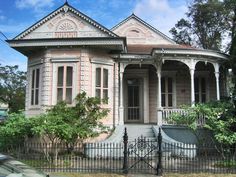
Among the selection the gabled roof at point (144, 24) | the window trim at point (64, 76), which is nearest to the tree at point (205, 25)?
the gabled roof at point (144, 24)

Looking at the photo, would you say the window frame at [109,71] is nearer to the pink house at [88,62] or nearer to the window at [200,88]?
the pink house at [88,62]

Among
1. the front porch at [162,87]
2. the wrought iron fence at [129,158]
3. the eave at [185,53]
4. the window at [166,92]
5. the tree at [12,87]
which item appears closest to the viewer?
the wrought iron fence at [129,158]

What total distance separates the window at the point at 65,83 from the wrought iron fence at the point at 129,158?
2784mm

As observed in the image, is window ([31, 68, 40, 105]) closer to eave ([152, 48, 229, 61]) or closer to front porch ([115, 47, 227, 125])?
front porch ([115, 47, 227, 125])

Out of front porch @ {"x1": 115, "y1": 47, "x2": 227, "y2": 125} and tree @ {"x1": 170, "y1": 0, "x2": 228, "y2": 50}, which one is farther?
tree @ {"x1": 170, "y1": 0, "x2": 228, "y2": 50}

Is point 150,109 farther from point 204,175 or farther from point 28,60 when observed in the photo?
point 204,175

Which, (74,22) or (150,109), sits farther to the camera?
(150,109)

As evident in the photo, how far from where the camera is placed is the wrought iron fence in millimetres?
11844

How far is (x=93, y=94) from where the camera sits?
1705 centimetres

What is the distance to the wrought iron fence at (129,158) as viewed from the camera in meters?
11.8

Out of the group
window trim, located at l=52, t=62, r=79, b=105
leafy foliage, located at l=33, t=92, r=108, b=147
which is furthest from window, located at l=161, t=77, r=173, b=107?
window trim, located at l=52, t=62, r=79, b=105

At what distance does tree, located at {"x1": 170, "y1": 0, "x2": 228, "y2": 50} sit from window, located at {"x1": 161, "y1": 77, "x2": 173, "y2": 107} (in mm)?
19531

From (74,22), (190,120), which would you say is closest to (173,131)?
(190,120)

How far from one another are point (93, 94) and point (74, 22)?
3.96m
